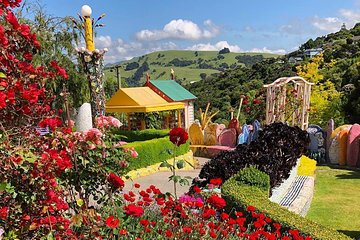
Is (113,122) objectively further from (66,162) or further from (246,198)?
(246,198)

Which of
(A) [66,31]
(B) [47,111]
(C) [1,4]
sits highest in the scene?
(A) [66,31]

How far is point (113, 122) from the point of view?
4246 millimetres

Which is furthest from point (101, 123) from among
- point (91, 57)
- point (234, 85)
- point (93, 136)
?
point (234, 85)

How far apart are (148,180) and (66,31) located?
8.14 meters

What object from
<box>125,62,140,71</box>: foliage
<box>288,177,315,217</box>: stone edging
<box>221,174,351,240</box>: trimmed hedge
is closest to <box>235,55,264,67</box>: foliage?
<box>125,62,140,71</box>: foliage

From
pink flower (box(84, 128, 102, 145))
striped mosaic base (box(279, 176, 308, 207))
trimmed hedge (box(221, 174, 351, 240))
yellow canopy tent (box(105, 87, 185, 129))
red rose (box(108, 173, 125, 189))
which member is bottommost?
striped mosaic base (box(279, 176, 308, 207))

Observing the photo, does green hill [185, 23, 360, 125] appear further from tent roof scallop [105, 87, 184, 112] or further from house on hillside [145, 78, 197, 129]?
tent roof scallop [105, 87, 184, 112]

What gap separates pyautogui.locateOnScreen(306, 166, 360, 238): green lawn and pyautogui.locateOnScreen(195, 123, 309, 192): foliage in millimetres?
1072

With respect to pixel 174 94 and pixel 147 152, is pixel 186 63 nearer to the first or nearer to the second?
pixel 174 94

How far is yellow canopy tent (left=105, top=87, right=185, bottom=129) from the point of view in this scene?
1533cm

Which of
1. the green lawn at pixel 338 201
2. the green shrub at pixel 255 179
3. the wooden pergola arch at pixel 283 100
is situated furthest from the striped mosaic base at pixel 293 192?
the wooden pergola arch at pixel 283 100

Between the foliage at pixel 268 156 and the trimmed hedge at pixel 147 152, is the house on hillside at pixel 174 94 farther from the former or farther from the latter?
the foliage at pixel 268 156

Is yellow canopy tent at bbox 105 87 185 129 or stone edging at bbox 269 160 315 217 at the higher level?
yellow canopy tent at bbox 105 87 185 129

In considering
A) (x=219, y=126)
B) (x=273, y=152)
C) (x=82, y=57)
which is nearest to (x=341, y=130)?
(x=219, y=126)
